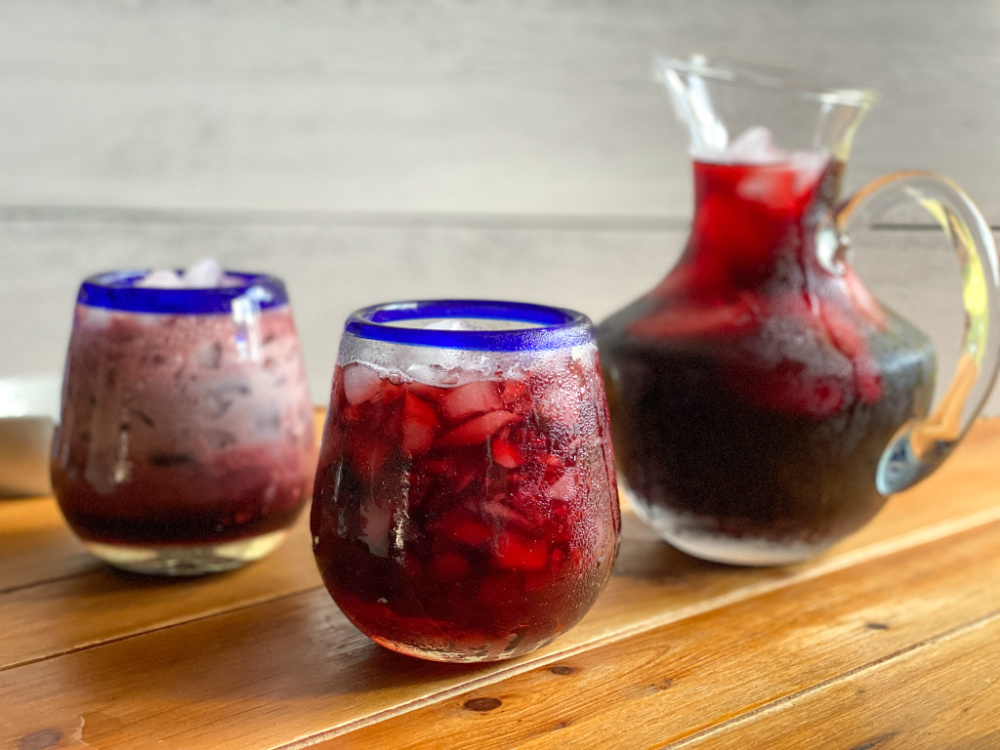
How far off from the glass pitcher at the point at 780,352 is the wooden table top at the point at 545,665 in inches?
2.4

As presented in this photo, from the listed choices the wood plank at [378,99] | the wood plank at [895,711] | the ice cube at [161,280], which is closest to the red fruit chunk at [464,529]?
the wood plank at [895,711]

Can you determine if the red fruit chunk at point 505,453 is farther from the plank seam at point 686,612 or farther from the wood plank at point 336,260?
the wood plank at point 336,260

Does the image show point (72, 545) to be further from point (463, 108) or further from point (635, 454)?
point (463, 108)

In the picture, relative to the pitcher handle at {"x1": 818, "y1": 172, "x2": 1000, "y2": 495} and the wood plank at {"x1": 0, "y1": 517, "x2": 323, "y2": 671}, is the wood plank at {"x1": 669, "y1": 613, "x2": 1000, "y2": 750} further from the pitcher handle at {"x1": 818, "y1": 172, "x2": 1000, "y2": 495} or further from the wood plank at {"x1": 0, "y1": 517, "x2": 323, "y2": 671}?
the wood plank at {"x1": 0, "y1": 517, "x2": 323, "y2": 671}

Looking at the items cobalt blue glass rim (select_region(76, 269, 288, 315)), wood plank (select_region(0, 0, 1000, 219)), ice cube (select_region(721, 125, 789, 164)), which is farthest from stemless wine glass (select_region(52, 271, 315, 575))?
wood plank (select_region(0, 0, 1000, 219))

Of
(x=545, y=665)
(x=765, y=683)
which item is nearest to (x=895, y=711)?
(x=765, y=683)

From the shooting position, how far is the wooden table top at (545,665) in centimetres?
47

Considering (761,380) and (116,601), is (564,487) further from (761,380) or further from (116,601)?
(116,601)

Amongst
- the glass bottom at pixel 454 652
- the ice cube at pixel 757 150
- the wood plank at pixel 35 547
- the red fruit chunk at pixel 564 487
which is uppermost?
the ice cube at pixel 757 150

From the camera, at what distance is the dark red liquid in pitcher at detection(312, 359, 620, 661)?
0.48 m

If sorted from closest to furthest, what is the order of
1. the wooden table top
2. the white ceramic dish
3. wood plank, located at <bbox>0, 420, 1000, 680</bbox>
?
1. the wooden table top
2. wood plank, located at <bbox>0, 420, 1000, 680</bbox>
3. the white ceramic dish

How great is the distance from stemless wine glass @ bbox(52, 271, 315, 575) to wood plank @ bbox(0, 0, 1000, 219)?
789 mm

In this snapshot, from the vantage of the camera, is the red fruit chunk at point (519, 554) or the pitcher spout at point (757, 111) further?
the pitcher spout at point (757, 111)

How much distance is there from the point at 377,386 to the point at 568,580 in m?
0.14
